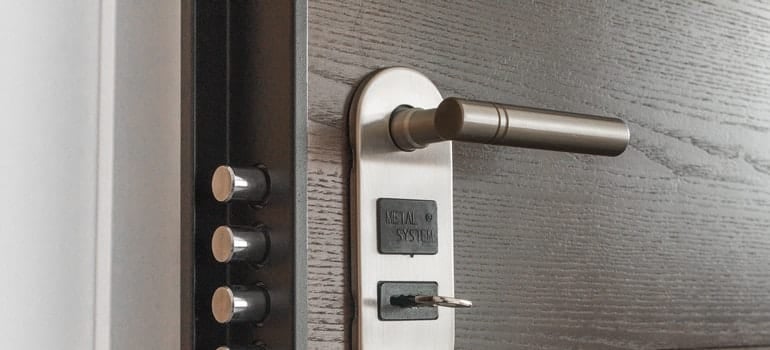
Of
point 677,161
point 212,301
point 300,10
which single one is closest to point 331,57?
point 300,10

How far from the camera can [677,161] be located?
730mm

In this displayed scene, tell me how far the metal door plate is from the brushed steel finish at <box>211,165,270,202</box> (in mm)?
50

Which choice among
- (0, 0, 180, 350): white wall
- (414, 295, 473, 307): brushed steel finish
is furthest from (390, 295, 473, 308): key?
(0, 0, 180, 350): white wall

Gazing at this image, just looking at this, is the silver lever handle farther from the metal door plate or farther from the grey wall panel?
the grey wall panel

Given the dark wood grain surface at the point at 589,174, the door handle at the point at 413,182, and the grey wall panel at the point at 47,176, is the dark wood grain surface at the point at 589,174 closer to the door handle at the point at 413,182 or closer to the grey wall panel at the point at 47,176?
the door handle at the point at 413,182

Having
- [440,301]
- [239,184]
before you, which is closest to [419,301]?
[440,301]

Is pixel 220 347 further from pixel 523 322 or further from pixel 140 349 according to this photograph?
pixel 523 322

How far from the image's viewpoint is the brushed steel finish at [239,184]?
56 centimetres

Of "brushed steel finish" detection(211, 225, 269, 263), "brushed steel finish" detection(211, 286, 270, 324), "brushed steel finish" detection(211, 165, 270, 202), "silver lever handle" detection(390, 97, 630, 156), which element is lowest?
"brushed steel finish" detection(211, 286, 270, 324)

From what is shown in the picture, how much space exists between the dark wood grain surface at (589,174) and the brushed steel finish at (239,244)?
0.03 m

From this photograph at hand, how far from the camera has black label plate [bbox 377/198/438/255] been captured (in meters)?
0.59

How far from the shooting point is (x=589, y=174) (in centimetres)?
69

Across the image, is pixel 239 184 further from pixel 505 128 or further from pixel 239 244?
pixel 505 128

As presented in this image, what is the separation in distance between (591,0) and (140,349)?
0.36 metres
